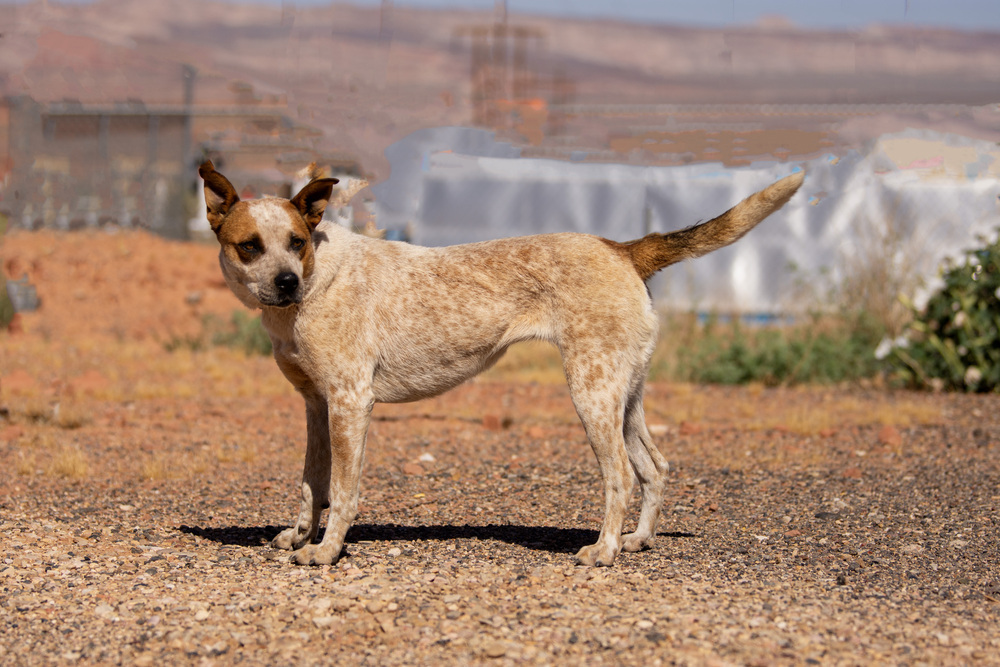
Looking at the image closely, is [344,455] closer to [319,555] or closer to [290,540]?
[319,555]

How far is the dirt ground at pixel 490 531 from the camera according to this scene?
14.8 feet

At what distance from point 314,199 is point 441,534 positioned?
2.30 m

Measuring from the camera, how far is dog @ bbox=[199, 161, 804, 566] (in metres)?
5.62

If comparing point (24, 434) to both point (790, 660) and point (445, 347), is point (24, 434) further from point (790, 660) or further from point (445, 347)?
point (790, 660)

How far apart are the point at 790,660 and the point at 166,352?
42.9 feet

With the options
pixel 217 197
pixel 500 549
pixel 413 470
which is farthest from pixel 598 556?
pixel 413 470

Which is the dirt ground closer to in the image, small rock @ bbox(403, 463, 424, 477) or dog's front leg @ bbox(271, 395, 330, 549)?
small rock @ bbox(403, 463, 424, 477)

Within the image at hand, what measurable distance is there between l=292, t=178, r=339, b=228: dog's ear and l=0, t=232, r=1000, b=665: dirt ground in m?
1.94

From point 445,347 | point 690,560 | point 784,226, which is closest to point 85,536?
point 445,347

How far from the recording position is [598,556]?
561 centimetres

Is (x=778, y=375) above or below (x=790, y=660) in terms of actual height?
below

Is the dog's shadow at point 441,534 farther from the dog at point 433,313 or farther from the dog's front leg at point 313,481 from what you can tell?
the dog at point 433,313

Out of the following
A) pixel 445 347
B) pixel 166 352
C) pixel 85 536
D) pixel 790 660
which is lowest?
pixel 166 352

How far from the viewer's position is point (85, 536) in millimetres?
6297
